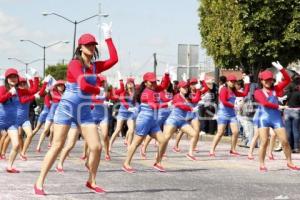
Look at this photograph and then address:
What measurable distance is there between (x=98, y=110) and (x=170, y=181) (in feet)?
14.5

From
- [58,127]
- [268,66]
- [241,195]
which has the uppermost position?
[268,66]

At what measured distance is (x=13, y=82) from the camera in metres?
12.6

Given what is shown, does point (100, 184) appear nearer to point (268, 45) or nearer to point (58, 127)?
point (58, 127)

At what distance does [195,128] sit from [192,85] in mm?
1764

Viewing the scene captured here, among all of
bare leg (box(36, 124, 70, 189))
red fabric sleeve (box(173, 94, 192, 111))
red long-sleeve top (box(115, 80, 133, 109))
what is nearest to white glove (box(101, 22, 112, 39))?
bare leg (box(36, 124, 70, 189))

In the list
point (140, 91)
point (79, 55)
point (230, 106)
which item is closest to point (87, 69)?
point (79, 55)

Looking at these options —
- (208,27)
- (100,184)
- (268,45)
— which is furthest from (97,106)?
(208,27)

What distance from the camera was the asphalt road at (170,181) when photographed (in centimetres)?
966

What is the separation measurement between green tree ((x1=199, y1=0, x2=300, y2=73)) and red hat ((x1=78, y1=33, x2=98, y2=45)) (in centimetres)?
2236

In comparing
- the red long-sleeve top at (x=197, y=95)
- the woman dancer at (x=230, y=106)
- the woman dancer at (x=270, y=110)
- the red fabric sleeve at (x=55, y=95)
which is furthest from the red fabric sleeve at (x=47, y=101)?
the woman dancer at (x=270, y=110)

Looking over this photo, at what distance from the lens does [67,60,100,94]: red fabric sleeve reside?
9.22 m

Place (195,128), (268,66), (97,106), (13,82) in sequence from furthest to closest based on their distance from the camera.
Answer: (268,66) < (195,128) < (97,106) < (13,82)

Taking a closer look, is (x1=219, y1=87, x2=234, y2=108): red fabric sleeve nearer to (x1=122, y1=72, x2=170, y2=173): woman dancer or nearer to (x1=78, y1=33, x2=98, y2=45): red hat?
(x1=122, y1=72, x2=170, y2=173): woman dancer

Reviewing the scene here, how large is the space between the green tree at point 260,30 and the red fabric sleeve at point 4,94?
20.1 metres
